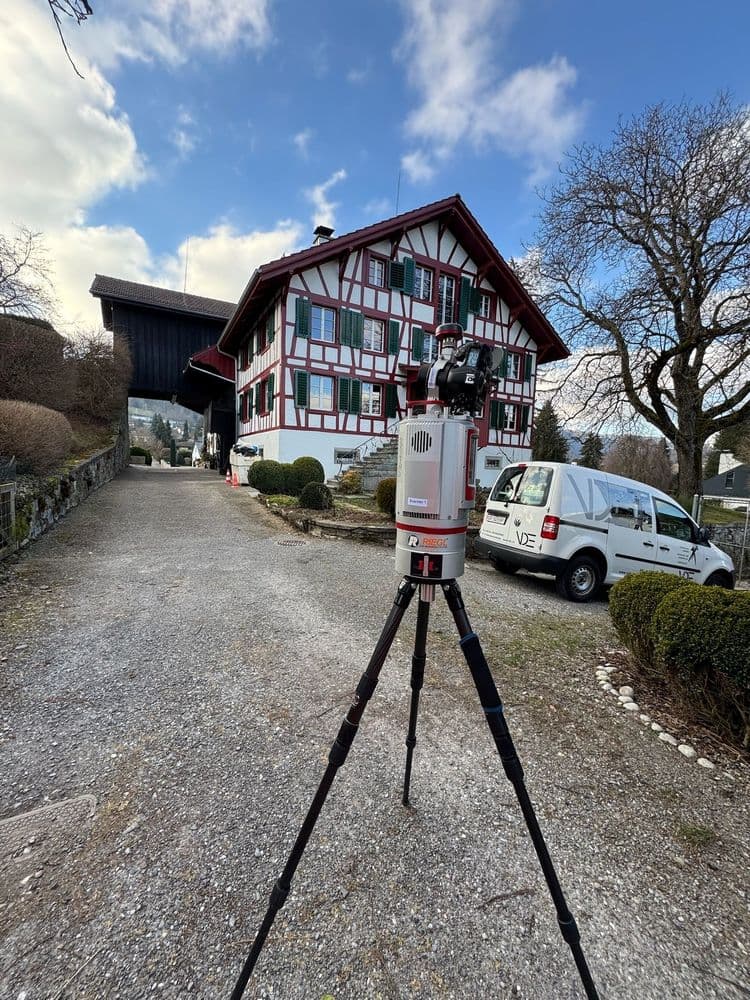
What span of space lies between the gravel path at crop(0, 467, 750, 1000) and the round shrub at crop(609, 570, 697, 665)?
0.46 meters

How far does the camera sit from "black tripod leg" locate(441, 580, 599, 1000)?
133 cm

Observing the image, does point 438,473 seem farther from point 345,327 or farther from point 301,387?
point 345,327

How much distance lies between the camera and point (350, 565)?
22.9ft

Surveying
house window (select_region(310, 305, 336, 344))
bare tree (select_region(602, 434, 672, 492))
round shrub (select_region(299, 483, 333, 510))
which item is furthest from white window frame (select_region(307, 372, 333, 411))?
bare tree (select_region(602, 434, 672, 492))

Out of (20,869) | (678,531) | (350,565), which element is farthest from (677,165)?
(20,869)

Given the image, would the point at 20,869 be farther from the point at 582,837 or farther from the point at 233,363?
the point at 233,363

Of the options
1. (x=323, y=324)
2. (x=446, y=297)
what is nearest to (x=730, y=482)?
(x=446, y=297)

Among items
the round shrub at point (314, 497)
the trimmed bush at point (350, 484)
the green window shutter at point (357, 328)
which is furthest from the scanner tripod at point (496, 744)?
the green window shutter at point (357, 328)

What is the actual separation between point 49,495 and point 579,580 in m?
8.97

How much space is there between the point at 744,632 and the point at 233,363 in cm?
2433

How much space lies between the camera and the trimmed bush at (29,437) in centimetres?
735

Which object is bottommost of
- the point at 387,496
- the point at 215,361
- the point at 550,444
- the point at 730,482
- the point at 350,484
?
the point at 387,496

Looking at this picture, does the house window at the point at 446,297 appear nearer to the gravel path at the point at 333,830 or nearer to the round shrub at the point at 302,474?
the round shrub at the point at 302,474

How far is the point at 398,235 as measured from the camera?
1694cm
